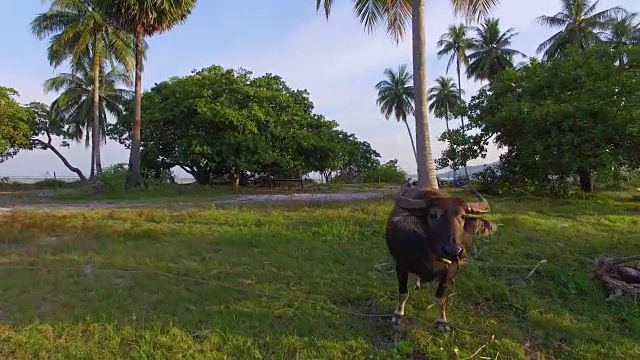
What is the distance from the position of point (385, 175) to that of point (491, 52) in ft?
41.3

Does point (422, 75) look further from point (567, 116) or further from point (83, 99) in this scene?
point (83, 99)

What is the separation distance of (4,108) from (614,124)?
32.5 metres

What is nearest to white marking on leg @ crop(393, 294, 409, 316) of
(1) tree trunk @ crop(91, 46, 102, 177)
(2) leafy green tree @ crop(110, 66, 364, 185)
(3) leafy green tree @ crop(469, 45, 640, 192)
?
(3) leafy green tree @ crop(469, 45, 640, 192)

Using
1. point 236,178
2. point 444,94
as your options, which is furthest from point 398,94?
point 236,178

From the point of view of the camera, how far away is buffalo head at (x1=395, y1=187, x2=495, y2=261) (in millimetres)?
4430

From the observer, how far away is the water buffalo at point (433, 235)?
4.51 metres

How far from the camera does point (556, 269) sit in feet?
23.2

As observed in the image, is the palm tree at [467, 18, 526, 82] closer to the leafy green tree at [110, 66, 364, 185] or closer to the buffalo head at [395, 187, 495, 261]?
the leafy green tree at [110, 66, 364, 185]

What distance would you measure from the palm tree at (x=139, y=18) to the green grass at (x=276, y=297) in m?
9.70

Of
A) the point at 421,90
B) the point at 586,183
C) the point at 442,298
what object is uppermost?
the point at 421,90

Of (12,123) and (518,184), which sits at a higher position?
(12,123)

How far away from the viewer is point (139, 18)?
1753cm

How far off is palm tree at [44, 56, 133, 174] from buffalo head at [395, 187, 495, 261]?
1208 inches

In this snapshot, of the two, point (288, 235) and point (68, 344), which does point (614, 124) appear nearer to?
point (288, 235)
